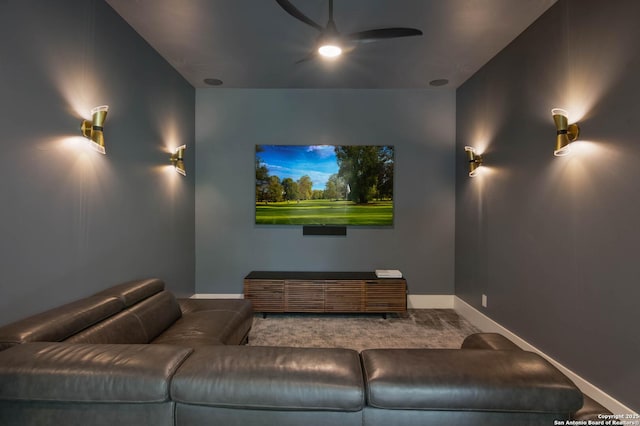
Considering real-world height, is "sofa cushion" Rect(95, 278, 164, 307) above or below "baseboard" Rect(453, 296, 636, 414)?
above

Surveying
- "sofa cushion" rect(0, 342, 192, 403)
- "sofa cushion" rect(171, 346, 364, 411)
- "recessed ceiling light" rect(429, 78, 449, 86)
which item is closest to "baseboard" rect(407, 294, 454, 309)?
"recessed ceiling light" rect(429, 78, 449, 86)

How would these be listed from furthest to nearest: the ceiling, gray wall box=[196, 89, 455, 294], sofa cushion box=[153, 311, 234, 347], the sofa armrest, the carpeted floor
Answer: gray wall box=[196, 89, 455, 294], the carpeted floor, the ceiling, sofa cushion box=[153, 311, 234, 347], the sofa armrest

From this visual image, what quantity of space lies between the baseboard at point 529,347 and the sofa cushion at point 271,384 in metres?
1.97

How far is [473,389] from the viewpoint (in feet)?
3.26

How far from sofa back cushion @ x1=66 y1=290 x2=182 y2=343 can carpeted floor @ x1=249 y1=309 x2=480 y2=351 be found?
3.43 ft

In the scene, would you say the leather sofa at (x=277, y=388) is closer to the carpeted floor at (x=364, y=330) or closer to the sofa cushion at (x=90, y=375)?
the sofa cushion at (x=90, y=375)

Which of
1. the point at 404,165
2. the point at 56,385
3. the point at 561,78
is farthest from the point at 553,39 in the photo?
the point at 56,385

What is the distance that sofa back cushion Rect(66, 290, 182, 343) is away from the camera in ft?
5.88

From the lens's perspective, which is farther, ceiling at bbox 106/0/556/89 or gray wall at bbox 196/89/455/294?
gray wall at bbox 196/89/455/294

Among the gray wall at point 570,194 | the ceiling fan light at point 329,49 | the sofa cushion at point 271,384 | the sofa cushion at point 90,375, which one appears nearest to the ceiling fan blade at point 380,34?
the ceiling fan light at point 329,49

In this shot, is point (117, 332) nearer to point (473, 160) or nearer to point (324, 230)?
point (324, 230)

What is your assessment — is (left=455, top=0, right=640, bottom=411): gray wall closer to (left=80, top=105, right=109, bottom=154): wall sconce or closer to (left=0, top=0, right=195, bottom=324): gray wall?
(left=80, top=105, right=109, bottom=154): wall sconce

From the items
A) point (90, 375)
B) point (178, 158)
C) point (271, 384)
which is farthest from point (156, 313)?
point (178, 158)

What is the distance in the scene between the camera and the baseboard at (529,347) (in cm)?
192
